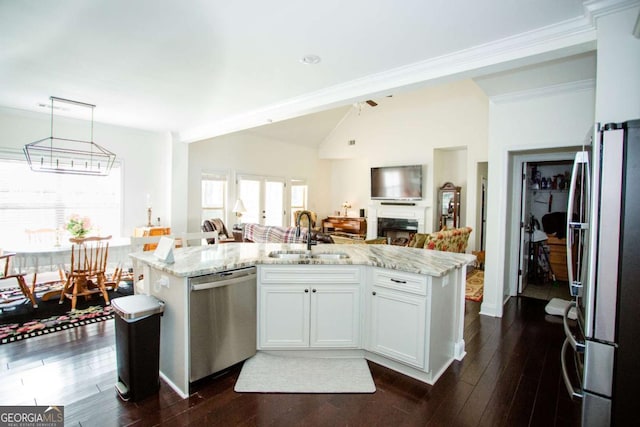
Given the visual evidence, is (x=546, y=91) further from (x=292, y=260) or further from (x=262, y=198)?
(x=262, y=198)

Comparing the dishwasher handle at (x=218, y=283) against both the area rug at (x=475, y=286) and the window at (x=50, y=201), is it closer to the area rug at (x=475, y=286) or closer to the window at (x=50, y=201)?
the area rug at (x=475, y=286)

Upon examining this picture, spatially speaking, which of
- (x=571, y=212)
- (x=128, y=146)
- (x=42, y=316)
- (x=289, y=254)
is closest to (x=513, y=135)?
(x=571, y=212)

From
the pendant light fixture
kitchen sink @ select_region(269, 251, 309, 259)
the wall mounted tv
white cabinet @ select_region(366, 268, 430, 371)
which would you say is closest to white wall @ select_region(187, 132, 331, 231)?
the pendant light fixture

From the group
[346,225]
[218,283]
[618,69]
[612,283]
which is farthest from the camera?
[346,225]

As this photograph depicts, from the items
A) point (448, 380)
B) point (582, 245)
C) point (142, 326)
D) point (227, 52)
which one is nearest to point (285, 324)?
point (142, 326)

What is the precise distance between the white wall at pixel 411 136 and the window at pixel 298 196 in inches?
44.9

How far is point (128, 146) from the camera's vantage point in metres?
5.96

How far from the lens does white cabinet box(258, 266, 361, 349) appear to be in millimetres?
2619

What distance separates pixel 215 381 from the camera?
7.94 feet

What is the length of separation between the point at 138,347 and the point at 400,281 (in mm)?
1910

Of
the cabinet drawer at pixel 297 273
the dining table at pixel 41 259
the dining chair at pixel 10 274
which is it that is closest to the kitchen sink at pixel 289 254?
the cabinet drawer at pixel 297 273

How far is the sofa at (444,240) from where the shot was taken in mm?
4574

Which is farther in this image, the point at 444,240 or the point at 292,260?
the point at 444,240

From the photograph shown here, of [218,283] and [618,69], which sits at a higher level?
[618,69]
